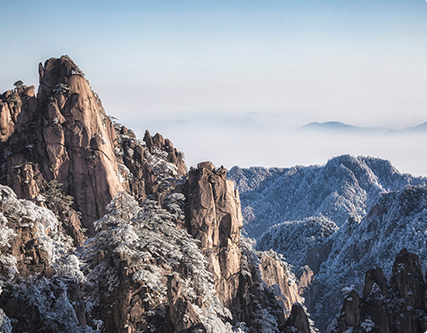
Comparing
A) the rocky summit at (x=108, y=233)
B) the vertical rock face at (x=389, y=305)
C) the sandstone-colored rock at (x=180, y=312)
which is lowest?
the vertical rock face at (x=389, y=305)

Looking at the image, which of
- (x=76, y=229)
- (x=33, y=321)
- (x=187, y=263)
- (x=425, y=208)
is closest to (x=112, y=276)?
(x=187, y=263)

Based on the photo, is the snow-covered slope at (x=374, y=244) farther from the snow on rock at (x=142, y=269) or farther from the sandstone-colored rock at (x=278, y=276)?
the snow on rock at (x=142, y=269)

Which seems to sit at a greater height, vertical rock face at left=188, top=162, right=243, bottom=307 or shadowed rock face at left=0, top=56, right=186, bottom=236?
shadowed rock face at left=0, top=56, right=186, bottom=236

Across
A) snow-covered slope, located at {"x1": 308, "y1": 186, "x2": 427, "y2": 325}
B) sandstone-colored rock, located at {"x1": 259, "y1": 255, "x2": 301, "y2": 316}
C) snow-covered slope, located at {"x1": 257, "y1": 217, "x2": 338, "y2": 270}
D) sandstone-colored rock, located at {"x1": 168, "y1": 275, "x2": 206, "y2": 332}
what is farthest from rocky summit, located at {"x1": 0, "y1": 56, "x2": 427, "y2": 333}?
snow-covered slope, located at {"x1": 257, "y1": 217, "x2": 338, "y2": 270}

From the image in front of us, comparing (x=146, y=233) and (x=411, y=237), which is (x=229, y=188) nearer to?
(x=146, y=233)

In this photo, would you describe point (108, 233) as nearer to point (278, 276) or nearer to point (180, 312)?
point (180, 312)

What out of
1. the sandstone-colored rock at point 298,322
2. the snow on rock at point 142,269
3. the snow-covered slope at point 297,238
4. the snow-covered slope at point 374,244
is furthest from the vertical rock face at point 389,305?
the snow-covered slope at point 297,238

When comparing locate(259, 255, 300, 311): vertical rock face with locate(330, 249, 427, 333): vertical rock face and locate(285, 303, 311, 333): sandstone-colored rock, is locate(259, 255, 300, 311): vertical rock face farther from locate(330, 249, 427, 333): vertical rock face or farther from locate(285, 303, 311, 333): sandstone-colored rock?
locate(285, 303, 311, 333): sandstone-colored rock
